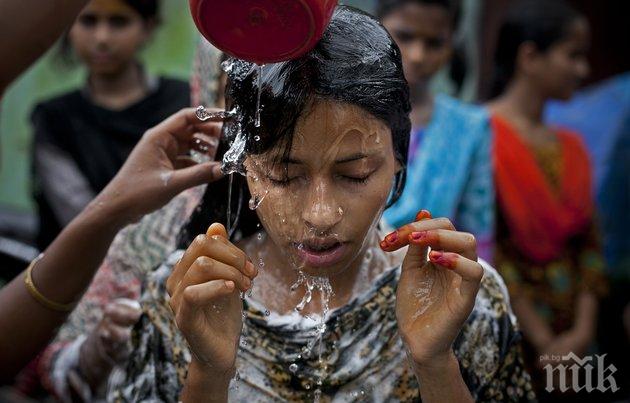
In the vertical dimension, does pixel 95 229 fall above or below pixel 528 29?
above

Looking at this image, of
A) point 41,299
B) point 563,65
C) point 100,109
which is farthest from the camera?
point 563,65

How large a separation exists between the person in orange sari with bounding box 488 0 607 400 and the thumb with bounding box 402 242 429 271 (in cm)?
253

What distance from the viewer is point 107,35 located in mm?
4438

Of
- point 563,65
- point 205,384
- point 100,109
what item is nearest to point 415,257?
point 205,384

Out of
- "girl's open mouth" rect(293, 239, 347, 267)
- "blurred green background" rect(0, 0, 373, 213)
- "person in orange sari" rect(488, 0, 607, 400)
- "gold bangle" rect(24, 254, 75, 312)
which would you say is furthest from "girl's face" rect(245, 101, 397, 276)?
"blurred green background" rect(0, 0, 373, 213)

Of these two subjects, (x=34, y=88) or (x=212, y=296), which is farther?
(x=34, y=88)

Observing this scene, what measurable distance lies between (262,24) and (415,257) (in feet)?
1.99

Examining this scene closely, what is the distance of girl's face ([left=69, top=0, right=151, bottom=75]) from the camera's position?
4.44 m

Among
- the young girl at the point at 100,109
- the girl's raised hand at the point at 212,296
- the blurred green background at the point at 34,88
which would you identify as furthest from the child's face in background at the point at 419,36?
the girl's raised hand at the point at 212,296

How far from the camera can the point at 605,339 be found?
5730 millimetres

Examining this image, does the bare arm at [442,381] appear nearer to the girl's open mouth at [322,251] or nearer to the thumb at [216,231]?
the girl's open mouth at [322,251]

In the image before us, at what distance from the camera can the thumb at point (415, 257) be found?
79.9 inches

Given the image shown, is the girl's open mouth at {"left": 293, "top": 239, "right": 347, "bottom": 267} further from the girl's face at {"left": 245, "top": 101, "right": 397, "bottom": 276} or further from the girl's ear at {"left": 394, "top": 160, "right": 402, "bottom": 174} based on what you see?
the girl's ear at {"left": 394, "top": 160, "right": 402, "bottom": 174}

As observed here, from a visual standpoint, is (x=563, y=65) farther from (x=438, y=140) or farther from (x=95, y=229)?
(x=95, y=229)
